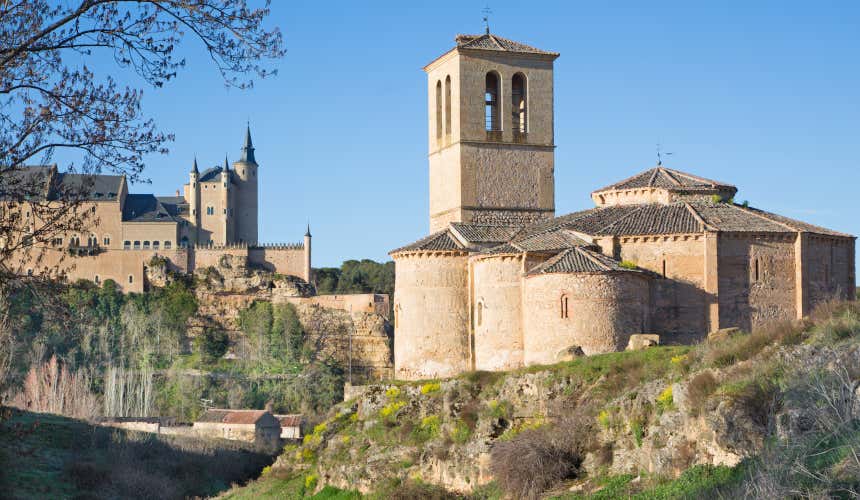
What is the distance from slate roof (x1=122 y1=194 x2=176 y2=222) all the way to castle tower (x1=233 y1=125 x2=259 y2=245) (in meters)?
4.96

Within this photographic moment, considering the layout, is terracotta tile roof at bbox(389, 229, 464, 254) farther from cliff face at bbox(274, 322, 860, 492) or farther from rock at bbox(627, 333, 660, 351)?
rock at bbox(627, 333, 660, 351)

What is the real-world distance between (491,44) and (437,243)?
664 centimetres

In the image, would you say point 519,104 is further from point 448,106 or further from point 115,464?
point 115,464

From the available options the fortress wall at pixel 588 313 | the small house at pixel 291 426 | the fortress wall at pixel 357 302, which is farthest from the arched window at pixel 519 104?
the fortress wall at pixel 357 302

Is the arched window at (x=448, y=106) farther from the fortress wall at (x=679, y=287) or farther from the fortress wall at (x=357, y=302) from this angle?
the fortress wall at (x=357, y=302)

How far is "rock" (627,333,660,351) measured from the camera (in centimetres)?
2528

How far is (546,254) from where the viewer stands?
1112 inches

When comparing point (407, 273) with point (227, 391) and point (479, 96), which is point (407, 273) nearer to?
point (479, 96)

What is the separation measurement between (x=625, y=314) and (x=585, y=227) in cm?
366

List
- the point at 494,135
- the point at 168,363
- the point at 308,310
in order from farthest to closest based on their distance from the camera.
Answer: the point at 308,310
the point at 168,363
the point at 494,135

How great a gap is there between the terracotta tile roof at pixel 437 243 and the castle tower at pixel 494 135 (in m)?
1.56

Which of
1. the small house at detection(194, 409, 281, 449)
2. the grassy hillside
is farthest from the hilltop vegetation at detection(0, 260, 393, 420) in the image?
the grassy hillside

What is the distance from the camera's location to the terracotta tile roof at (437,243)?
30720mm

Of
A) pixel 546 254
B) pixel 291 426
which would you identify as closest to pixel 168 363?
pixel 291 426
